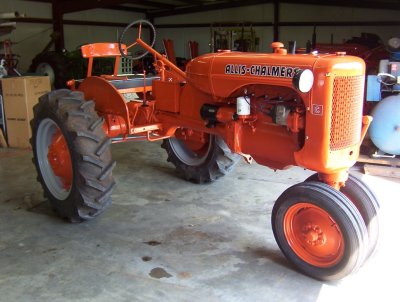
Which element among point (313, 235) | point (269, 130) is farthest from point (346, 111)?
point (313, 235)

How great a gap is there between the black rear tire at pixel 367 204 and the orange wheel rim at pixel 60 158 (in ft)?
5.98

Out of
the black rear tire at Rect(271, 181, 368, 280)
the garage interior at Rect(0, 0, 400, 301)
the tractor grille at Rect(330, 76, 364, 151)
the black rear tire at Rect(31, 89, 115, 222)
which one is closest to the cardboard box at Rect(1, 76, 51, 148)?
the garage interior at Rect(0, 0, 400, 301)

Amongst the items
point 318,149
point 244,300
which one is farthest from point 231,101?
point 244,300

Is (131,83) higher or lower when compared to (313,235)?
higher

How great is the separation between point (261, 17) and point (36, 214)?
10.9 metres

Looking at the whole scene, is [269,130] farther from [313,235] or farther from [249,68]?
[313,235]

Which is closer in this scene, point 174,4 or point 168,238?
point 168,238

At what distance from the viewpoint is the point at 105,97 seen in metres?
3.61

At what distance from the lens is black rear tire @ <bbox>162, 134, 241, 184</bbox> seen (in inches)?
154

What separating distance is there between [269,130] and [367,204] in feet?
2.37

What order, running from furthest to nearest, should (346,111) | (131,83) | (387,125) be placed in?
1. (387,125)
2. (131,83)
3. (346,111)

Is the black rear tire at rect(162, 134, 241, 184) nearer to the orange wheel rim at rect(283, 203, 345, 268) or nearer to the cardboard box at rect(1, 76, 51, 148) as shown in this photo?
the orange wheel rim at rect(283, 203, 345, 268)

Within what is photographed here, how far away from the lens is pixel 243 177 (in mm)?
4406

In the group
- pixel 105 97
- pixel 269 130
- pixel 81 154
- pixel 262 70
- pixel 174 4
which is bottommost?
pixel 81 154
